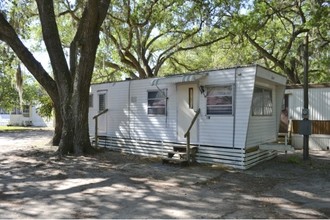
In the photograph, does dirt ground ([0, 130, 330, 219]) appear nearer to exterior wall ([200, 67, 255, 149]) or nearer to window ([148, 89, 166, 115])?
exterior wall ([200, 67, 255, 149])

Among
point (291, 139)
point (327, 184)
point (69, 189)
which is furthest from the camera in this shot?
point (291, 139)

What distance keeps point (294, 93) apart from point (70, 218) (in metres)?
11.1

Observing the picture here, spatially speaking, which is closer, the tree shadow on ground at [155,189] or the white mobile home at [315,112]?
the tree shadow on ground at [155,189]

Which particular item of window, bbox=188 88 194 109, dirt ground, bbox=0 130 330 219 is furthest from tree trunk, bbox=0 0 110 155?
window, bbox=188 88 194 109

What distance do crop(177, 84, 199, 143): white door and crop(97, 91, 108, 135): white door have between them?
3793 mm

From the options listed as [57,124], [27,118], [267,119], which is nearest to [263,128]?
[267,119]

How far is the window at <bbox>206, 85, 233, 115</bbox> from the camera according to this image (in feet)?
30.5

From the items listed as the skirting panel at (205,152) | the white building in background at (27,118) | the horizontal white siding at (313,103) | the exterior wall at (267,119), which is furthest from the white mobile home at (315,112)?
the white building in background at (27,118)

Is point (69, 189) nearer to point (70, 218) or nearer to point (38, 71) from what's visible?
point (70, 218)

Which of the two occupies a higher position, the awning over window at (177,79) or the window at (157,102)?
the awning over window at (177,79)

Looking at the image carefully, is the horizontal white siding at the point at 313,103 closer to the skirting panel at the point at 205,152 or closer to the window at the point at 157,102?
the skirting panel at the point at 205,152

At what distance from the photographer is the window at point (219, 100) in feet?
30.5

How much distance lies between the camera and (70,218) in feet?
15.8

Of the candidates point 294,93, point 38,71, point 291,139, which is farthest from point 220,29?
point 38,71
